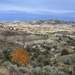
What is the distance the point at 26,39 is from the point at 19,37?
2.59 m

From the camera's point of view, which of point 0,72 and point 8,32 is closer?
point 0,72

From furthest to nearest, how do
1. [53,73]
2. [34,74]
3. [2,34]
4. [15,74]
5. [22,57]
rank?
A: [2,34] < [22,57] < [53,73] < [34,74] < [15,74]

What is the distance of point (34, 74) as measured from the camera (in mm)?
19156

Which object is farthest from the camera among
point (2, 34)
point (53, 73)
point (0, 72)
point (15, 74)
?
point (2, 34)

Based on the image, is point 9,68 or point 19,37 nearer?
point 9,68

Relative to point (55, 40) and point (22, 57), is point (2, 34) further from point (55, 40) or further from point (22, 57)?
point (22, 57)

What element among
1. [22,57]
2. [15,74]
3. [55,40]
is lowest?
[55,40]

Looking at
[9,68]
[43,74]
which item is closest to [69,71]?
[43,74]

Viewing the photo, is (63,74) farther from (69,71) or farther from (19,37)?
(19,37)

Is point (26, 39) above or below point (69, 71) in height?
below

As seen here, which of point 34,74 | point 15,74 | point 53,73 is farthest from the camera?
point 53,73

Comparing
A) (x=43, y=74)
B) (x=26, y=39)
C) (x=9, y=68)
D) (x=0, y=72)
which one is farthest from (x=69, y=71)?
(x=26, y=39)

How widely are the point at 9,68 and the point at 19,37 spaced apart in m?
92.9

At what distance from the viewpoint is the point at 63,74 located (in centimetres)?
2242
